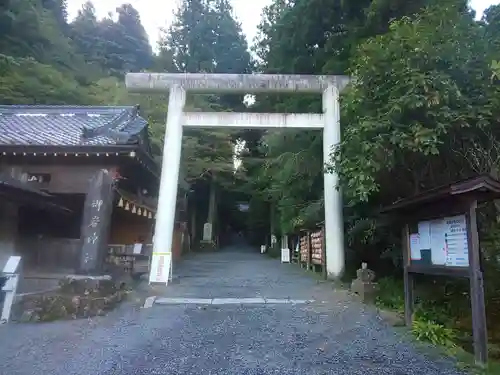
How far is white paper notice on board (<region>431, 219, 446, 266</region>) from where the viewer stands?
5.17 meters

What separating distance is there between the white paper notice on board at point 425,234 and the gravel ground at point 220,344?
1.30 meters

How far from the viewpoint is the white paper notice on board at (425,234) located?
5534mm

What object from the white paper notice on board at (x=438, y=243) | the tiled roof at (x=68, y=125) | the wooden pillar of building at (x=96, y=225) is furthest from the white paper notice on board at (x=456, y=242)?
the tiled roof at (x=68, y=125)

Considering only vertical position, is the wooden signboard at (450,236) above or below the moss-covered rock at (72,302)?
above

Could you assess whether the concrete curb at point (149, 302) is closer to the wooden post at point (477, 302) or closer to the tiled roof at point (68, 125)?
the tiled roof at point (68, 125)

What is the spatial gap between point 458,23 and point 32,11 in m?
24.4

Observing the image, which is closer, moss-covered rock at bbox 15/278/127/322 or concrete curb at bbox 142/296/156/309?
moss-covered rock at bbox 15/278/127/322

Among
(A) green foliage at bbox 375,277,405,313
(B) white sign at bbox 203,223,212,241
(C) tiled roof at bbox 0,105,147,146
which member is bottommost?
(A) green foliage at bbox 375,277,405,313

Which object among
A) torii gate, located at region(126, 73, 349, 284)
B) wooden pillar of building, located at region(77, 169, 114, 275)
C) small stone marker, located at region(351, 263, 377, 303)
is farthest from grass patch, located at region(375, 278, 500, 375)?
wooden pillar of building, located at region(77, 169, 114, 275)

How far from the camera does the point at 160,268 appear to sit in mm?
10273

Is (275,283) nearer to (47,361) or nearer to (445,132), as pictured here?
(445,132)

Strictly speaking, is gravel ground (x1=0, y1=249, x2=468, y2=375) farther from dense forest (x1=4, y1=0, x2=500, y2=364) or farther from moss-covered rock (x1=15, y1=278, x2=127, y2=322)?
dense forest (x1=4, y1=0, x2=500, y2=364)

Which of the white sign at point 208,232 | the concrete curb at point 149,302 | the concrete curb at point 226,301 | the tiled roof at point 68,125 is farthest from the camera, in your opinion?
the white sign at point 208,232

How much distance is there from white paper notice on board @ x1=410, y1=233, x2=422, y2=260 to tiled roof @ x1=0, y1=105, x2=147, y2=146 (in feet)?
24.8
